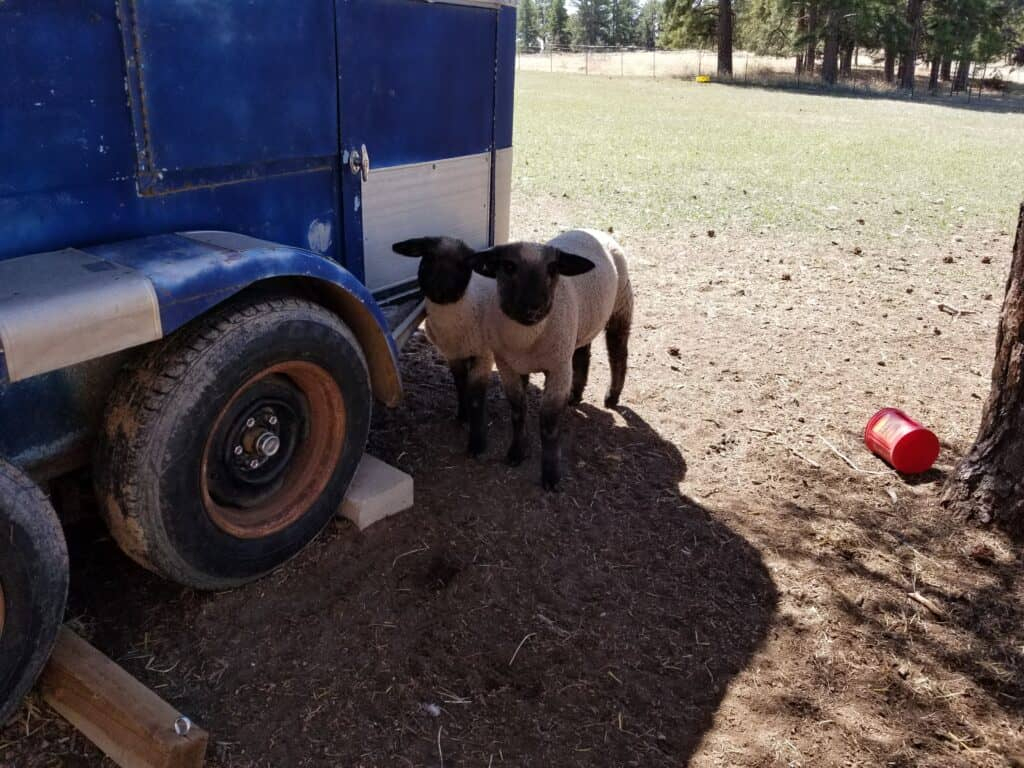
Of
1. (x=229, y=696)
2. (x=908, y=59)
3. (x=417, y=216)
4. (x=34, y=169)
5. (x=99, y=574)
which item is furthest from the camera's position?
(x=908, y=59)

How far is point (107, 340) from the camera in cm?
245

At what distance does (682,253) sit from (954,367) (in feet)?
11.5

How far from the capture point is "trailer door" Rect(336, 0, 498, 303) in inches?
154

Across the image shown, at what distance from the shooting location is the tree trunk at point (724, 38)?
4691cm

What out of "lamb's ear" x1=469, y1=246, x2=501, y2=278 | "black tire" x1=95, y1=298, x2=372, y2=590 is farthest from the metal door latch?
"black tire" x1=95, y1=298, x2=372, y2=590

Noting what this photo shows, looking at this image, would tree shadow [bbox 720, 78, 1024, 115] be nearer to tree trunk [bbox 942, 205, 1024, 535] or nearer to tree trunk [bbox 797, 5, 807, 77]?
tree trunk [bbox 797, 5, 807, 77]

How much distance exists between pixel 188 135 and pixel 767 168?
13604 millimetres

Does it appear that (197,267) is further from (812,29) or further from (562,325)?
(812,29)

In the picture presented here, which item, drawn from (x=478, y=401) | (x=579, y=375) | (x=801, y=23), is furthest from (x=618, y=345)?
(x=801, y=23)

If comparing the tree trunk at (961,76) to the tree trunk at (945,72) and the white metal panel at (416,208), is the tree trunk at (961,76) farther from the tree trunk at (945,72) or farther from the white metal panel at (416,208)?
the white metal panel at (416,208)

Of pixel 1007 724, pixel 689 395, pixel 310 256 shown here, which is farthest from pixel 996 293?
pixel 310 256

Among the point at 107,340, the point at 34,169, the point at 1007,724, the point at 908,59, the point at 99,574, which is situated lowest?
the point at 1007,724

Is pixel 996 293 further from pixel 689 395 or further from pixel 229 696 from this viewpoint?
pixel 229 696

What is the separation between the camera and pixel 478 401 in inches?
181
